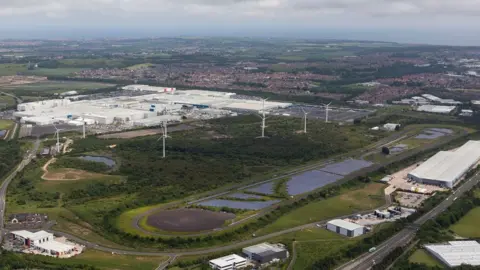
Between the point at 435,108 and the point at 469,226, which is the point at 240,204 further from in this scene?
the point at 435,108

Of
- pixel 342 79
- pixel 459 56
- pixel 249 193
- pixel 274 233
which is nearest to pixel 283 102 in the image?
pixel 342 79

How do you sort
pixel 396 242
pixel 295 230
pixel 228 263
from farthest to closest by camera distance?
pixel 295 230, pixel 396 242, pixel 228 263

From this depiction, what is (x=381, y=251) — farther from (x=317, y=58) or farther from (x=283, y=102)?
(x=317, y=58)

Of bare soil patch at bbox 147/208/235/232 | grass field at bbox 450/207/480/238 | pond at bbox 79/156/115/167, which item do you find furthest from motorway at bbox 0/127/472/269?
pond at bbox 79/156/115/167

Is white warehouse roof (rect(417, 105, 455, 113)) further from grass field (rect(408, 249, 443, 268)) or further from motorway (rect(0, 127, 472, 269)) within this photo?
grass field (rect(408, 249, 443, 268))

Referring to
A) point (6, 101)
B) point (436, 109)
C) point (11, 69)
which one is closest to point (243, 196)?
point (436, 109)

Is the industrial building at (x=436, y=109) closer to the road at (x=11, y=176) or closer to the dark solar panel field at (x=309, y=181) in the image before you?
the dark solar panel field at (x=309, y=181)
